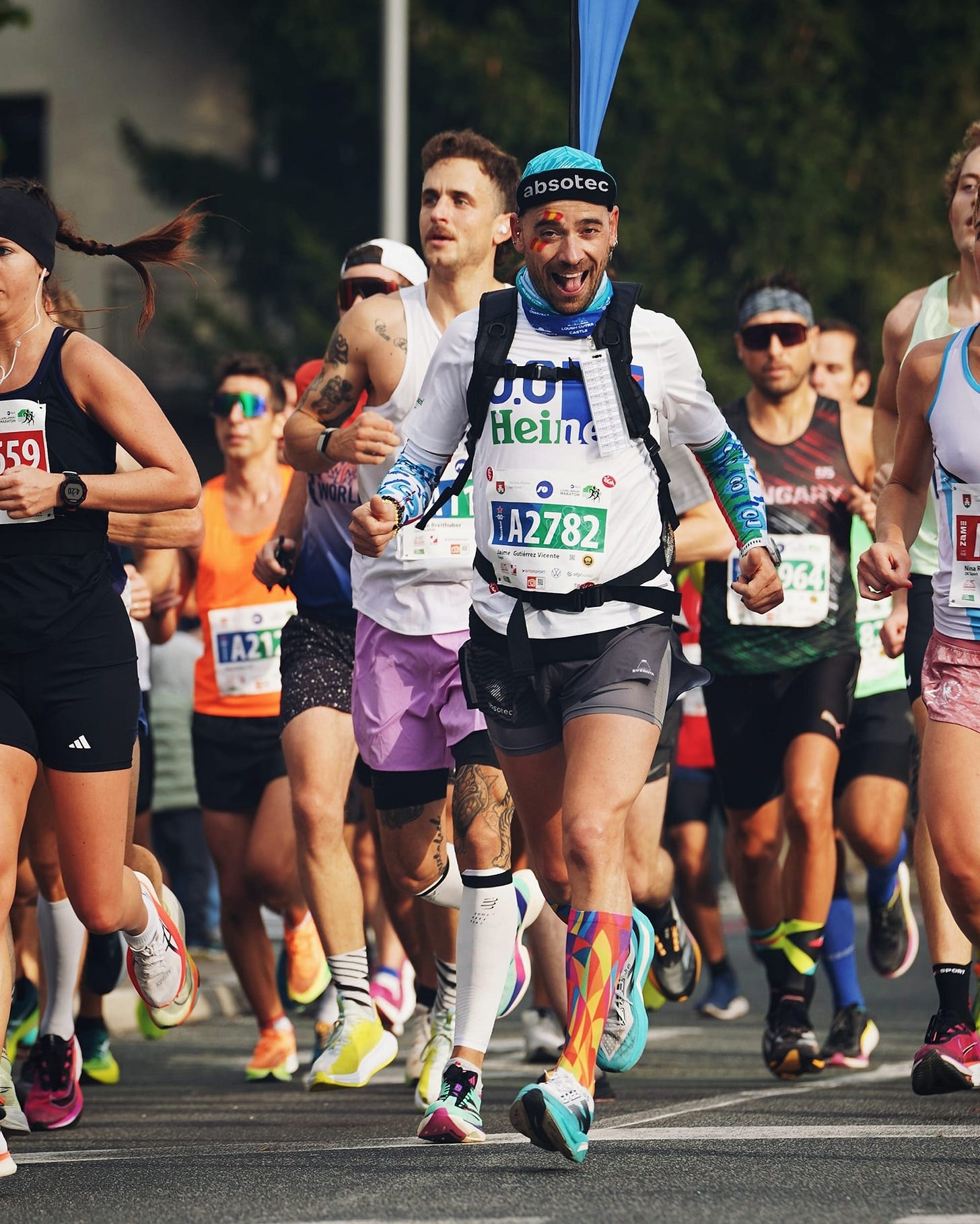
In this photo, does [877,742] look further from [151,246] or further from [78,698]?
[78,698]

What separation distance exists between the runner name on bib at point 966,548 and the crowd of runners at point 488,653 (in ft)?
0.05

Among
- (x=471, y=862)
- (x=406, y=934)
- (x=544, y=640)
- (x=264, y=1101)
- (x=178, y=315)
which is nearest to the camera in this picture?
(x=544, y=640)

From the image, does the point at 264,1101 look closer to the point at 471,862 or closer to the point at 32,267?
the point at 471,862

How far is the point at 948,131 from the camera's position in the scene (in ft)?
88.2

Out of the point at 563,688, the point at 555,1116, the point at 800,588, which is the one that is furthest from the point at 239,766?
the point at 555,1116

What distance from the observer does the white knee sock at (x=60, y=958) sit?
6582mm

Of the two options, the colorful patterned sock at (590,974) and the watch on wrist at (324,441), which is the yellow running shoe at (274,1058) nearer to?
the watch on wrist at (324,441)

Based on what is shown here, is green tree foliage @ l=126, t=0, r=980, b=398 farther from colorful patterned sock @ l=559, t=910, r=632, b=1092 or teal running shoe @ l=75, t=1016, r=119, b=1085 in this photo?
A: colorful patterned sock @ l=559, t=910, r=632, b=1092

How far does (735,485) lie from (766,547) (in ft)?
0.82

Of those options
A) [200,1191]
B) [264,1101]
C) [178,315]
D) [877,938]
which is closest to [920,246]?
[178,315]

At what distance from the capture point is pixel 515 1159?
16.3 ft

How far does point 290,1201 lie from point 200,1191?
278 millimetres

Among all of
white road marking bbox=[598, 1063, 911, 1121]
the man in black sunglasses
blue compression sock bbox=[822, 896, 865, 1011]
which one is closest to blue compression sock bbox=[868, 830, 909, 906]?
blue compression sock bbox=[822, 896, 865, 1011]

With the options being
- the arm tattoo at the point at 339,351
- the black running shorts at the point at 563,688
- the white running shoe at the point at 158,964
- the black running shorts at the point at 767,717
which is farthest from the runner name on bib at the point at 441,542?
the black running shorts at the point at 767,717
